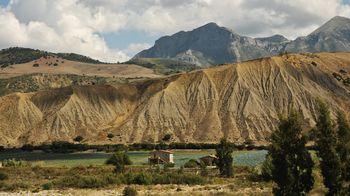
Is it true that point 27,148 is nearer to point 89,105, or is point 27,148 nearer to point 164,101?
point 89,105

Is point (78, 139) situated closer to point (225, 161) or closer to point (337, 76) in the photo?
point (337, 76)

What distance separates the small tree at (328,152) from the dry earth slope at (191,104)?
281ft

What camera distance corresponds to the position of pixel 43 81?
652 ft

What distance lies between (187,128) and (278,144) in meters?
93.8

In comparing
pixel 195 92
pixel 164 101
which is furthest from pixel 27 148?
pixel 195 92

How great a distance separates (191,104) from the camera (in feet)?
437

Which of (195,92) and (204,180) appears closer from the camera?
(204,180)

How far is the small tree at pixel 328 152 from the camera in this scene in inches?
1155

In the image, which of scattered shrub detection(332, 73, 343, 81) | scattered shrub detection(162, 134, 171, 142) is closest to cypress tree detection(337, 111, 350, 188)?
scattered shrub detection(162, 134, 171, 142)

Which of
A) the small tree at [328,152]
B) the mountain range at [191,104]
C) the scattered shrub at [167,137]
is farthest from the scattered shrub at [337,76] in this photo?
the small tree at [328,152]

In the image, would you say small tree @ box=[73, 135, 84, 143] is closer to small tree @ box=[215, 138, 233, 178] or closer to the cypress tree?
small tree @ box=[215, 138, 233, 178]

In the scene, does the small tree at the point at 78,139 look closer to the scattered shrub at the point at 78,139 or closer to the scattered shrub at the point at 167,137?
the scattered shrub at the point at 78,139

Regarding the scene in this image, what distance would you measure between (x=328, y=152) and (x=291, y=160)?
7.54 ft

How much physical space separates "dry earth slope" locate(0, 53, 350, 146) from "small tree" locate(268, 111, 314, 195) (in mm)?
84633
